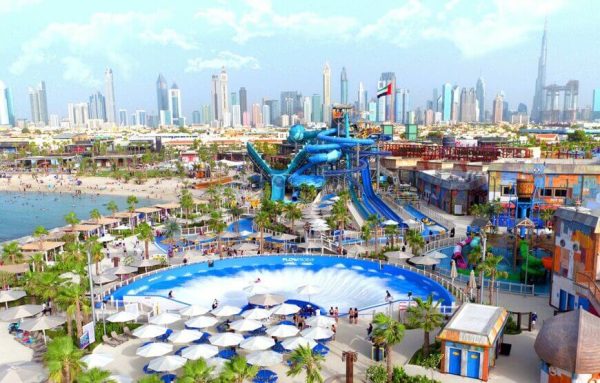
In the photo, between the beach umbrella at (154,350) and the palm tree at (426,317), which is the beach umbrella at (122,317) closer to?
the beach umbrella at (154,350)

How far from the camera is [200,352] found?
19922mm

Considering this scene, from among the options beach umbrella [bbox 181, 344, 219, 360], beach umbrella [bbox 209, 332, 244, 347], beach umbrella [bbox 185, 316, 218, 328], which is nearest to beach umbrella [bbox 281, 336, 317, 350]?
beach umbrella [bbox 209, 332, 244, 347]

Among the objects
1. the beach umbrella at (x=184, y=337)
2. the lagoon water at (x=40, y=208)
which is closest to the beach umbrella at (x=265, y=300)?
the beach umbrella at (x=184, y=337)

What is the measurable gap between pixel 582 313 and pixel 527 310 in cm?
878

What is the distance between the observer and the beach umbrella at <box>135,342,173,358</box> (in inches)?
789

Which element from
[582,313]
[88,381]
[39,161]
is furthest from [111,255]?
[39,161]

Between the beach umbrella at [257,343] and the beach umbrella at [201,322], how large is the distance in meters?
2.88

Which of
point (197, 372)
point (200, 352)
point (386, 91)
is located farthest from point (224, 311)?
point (386, 91)

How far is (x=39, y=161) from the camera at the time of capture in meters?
126

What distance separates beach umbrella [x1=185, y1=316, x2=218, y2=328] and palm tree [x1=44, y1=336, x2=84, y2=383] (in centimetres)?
644

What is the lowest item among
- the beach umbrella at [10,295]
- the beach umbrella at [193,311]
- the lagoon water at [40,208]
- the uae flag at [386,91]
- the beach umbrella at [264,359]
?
the lagoon water at [40,208]

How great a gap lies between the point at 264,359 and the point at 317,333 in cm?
347

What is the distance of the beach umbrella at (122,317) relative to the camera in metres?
23.8

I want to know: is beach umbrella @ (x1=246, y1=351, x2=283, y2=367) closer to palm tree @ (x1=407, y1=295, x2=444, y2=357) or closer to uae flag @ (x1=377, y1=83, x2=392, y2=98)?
palm tree @ (x1=407, y1=295, x2=444, y2=357)
